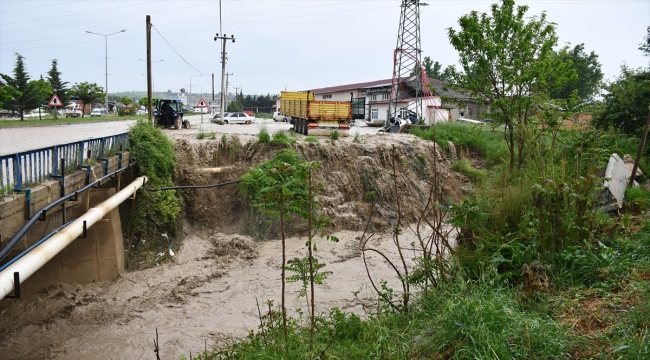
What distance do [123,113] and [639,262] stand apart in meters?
64.5

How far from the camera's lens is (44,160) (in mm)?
9539

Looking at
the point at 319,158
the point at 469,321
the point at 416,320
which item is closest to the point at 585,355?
the point at 469,321

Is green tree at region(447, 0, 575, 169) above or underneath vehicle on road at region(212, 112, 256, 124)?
above

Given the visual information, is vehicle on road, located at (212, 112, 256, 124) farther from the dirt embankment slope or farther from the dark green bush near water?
the dark green bush near water

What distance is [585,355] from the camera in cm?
459

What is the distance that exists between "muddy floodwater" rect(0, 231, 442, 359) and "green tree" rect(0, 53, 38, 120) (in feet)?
117

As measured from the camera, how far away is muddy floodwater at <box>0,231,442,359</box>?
31.3 ft

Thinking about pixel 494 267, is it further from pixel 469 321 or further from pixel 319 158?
pixel 319 158

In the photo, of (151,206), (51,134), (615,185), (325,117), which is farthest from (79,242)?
(325,117)

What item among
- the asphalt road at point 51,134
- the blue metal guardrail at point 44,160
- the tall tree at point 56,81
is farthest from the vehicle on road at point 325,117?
the tall tree at point 56,81

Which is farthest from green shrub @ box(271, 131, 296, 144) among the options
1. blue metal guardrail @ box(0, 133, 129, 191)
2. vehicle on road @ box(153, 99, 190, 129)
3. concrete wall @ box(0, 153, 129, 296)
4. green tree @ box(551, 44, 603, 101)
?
green tree @ box(551, 44, 603, 101)

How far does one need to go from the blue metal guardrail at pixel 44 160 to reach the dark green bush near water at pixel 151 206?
6.97 ft

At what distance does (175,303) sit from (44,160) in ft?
14.7

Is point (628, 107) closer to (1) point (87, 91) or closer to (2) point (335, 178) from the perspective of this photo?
(2) point (335, 178)
